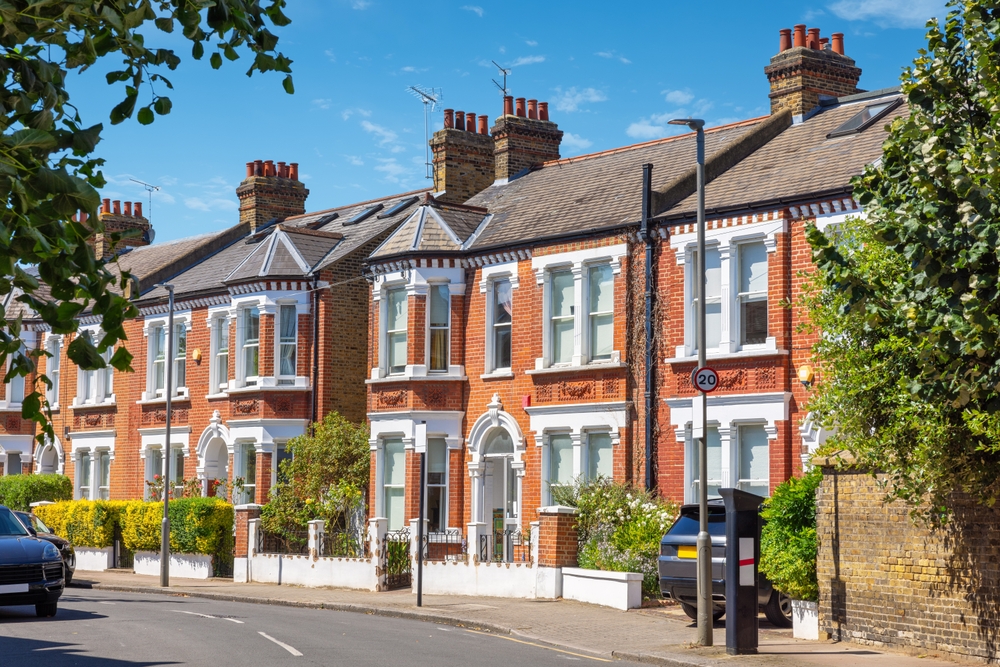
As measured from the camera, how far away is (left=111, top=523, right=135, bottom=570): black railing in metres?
35.5

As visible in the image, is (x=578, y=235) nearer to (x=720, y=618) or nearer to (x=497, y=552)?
(x=497, y=552)

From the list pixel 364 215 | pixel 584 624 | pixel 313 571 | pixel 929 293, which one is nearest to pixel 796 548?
pixel 584 624

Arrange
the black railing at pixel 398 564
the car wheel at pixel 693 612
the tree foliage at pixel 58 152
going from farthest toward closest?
1. the black railing at pixel 398 564
2. the car wheel at pixel 693 612
3. the tree foliage at pixel 58 152

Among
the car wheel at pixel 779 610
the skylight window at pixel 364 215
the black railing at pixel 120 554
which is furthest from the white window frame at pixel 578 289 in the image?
the black railing at pixel 120 554

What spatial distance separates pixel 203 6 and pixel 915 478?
34.6ft

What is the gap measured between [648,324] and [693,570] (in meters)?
7.77

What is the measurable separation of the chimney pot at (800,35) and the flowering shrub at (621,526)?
10.2 m

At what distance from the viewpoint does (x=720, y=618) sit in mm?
19094

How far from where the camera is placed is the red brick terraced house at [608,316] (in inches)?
910

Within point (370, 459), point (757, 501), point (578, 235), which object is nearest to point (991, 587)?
point (757, 501)

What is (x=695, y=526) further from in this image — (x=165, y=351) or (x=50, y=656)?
(x=165, y=351)

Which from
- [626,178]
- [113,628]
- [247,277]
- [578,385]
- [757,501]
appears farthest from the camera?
[247,277]

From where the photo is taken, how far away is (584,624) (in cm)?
1908

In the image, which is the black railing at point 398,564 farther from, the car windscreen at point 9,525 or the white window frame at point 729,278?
the car windscreen at point 9,525
